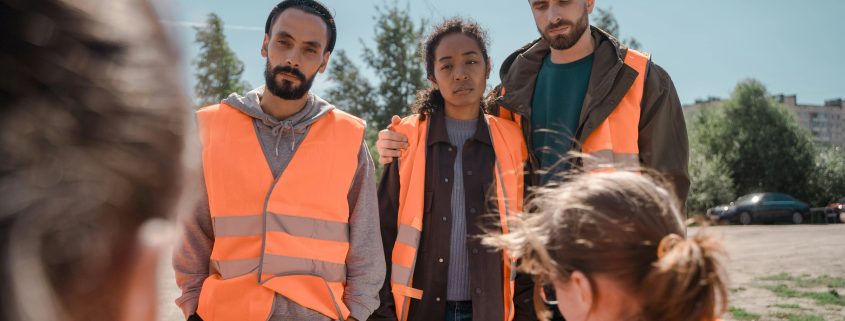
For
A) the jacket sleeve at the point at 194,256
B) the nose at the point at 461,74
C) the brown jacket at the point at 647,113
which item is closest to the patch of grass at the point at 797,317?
the brown jacket at the point at 647,113

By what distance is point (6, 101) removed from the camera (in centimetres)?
55

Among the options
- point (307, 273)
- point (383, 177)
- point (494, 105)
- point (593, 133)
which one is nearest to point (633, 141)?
point (593, 133)

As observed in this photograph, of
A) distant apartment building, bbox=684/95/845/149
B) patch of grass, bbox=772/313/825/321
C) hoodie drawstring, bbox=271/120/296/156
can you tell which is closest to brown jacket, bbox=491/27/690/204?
hoodie drawstring, bbox=271/120/296/156

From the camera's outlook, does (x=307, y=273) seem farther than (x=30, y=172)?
Yes

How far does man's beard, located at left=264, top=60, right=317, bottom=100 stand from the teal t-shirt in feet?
3.92

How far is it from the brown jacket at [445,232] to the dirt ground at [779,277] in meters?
0.97

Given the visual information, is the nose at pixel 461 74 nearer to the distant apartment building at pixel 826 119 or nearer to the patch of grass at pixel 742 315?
the patch of grass at pixel 742 315

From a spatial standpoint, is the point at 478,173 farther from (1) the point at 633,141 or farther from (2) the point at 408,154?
(1) the point at 633,141

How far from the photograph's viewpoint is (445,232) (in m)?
3.36

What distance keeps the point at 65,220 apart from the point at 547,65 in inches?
132

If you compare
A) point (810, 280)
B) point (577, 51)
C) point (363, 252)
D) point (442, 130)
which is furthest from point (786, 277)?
point (363, 252)

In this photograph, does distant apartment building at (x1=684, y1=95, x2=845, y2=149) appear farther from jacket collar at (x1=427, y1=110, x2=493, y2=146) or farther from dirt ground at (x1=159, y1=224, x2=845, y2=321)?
jacket collar at (x1=427, y1=110, x2=493, y2=146)

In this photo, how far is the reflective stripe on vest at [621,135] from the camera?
318 cm

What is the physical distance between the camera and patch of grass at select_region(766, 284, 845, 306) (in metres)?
8.17
